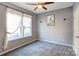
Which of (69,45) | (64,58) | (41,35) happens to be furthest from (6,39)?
(69,45)

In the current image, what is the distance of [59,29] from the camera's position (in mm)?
3756

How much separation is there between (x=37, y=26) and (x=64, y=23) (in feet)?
4.65

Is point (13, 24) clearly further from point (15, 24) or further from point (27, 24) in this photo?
point (27, 24)

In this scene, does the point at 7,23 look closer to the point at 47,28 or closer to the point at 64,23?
A: the point at 47,28

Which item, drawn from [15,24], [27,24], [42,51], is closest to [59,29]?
[27,24]

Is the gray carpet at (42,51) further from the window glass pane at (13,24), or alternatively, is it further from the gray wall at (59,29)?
the gray wall at (59,29)

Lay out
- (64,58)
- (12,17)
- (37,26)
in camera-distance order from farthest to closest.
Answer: (37,26) < (12,17) < (64,58)

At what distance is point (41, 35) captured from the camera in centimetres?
407

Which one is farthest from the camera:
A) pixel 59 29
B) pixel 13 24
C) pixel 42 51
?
pixel 59 29

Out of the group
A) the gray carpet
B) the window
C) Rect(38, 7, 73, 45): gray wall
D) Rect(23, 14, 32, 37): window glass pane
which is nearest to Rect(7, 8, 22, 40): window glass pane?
the window

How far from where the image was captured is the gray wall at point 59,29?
3.41 meters

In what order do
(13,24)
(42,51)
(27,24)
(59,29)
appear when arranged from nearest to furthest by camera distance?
(42,51), (13,24), (27,24), (59,29)

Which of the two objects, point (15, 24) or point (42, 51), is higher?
point (15, 24)

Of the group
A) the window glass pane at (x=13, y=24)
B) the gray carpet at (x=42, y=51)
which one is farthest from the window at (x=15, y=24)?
the gray carpet at (x=42, y=51)
